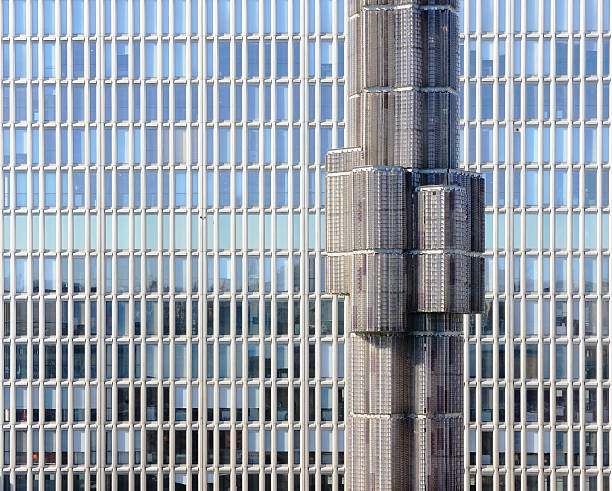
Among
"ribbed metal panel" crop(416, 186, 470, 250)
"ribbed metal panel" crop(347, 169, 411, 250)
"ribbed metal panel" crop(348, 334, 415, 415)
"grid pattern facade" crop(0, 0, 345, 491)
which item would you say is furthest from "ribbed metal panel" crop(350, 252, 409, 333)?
"grid pattern facade" crop(0, 0, 345, 491)

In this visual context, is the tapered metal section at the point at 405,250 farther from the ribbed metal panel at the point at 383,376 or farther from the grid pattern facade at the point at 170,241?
the grid pattern facade at the point at 170,241

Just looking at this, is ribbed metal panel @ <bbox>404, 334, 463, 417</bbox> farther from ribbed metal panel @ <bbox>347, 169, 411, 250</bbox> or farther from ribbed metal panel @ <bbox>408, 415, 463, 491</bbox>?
ribbed metal panel @ <bbox>347, 169, 411, 250</bbox>

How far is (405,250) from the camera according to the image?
19031 mm

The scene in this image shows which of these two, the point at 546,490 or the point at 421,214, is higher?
the point at 421,214

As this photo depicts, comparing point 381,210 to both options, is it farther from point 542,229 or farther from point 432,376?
point 542,229

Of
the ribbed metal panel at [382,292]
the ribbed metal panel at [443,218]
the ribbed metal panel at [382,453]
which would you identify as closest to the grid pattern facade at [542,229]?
the ribbed metal panel at [443,218]

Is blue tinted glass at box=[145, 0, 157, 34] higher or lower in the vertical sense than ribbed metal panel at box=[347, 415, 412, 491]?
higher

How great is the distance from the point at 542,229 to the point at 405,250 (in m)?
29.8

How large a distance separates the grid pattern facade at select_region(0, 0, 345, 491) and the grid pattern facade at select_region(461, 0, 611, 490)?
8.45m

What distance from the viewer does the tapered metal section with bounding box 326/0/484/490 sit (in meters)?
18.8

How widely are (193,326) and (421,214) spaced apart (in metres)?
29.8

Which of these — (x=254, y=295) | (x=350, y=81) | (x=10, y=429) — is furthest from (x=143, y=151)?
(x=350, y=81)

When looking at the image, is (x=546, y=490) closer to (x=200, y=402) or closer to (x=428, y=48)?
(x=200, y=402)

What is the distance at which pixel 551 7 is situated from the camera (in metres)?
46.3
